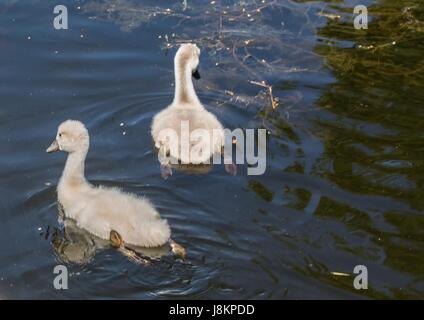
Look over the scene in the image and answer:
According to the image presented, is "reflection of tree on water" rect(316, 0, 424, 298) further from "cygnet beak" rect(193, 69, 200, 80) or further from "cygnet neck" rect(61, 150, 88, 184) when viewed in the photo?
"cygnet neck" rect(61, 150, 88, 184)

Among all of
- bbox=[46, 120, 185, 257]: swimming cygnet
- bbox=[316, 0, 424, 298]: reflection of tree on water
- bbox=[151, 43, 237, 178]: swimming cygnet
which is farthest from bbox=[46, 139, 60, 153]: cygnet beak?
bbox=[316, 0, 424, 298]: reflection of tree on water

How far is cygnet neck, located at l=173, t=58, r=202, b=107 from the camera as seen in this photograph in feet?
22.1

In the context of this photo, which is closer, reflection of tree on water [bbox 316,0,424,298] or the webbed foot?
the webbed foot

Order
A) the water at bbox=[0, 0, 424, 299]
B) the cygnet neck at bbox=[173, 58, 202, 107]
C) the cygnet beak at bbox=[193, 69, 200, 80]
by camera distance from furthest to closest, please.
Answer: the cygnet beak at bbox=[193, 69, 200, 80]
the cygnet neck at bbox=[173, 58, 202, 107]
the water at bbox=[0, 0, 424, 299]

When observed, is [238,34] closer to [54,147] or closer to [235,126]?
[235,126]

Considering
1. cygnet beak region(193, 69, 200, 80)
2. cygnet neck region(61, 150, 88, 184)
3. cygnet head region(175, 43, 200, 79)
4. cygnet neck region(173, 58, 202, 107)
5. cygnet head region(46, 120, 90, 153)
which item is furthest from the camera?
cygnet beak region(193, 69, 200, 80)

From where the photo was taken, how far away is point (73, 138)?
19.6 feet

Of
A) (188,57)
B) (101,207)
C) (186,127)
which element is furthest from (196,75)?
(101,207)

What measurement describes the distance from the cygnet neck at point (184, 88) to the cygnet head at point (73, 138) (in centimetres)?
98

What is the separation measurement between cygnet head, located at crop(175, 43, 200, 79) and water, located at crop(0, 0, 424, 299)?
32 centimetres

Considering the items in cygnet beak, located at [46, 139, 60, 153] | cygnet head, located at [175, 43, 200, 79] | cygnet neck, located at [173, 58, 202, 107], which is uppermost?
cygnet head, located at [175, 43, 200, 79]

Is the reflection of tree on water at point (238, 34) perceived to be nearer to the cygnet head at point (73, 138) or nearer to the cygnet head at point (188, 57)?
the cygnet head at point (188, 57)

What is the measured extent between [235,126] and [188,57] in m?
0.67

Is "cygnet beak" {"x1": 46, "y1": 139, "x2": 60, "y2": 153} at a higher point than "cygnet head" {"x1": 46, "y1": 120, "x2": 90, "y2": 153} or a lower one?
lower
